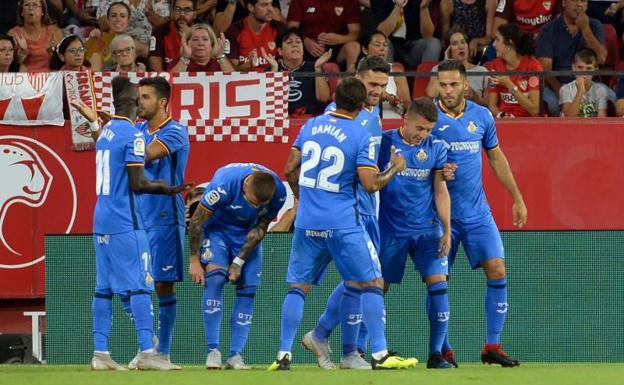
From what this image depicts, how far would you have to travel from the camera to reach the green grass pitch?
A: 10.2 metres

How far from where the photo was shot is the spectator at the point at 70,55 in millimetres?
16859

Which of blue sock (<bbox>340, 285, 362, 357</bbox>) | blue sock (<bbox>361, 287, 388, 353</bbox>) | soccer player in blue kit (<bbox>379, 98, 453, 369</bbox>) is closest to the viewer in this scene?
blue sock (<bbox>361, 287, 388, 353</bbox>)

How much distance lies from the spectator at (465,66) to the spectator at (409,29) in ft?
0.87

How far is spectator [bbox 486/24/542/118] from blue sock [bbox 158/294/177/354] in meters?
5.60

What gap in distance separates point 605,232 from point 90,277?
5.30m

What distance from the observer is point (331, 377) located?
1052 centimetres

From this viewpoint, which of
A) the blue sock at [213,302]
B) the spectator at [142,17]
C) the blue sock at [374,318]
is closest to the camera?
the blue sock at [374,318]

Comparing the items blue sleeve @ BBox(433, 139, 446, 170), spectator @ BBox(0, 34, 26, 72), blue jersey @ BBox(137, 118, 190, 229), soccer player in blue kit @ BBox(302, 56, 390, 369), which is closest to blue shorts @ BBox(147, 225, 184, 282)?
blue jersey @ BBox(137, 118, 190, 229)

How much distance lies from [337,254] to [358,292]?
1.49ft

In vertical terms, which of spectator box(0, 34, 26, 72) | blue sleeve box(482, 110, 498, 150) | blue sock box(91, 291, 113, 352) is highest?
spectator box(0, 34, 26, 72)

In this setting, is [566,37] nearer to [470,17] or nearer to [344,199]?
[470,17]

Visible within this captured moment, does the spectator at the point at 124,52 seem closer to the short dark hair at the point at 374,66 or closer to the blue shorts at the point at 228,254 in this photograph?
the blue shorts at the point at 228,254

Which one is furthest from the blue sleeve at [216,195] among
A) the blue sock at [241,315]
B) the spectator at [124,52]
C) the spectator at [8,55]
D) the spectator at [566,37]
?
the spectator at [566,37]

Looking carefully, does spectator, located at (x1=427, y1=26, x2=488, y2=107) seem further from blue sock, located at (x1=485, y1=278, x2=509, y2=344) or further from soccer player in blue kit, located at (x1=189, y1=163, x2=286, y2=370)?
soccer player in blue kit, located at (x1=189, y1=163, x2=286, y2=370)
